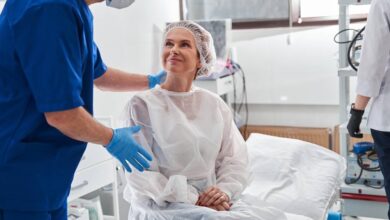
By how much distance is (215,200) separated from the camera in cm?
170

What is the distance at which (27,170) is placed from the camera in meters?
1.19

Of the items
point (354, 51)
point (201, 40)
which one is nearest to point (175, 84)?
point (201, 40)

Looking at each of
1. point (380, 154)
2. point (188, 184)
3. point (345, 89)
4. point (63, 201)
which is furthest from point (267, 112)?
point (63, 201)

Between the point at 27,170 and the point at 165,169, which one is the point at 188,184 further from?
the point at 27,170

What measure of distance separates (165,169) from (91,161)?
46 cm

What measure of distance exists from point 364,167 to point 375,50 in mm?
945

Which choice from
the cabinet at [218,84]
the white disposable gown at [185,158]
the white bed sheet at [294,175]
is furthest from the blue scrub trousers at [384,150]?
the cabinet at [218,84]

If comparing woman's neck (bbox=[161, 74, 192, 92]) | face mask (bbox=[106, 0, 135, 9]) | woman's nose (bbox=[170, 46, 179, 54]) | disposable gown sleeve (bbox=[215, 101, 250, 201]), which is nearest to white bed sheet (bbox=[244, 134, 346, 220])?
disposable gown sleeve (bbox=[215, 101, 250, 201])

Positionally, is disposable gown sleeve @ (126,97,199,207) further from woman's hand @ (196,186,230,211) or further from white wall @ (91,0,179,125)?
white wall @ (91,0,179,125)

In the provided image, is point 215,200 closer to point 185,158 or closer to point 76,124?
point 185,158

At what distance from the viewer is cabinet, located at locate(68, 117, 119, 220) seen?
1.99m

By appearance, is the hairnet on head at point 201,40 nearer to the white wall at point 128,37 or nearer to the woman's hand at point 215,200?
the woman's hand at point 215,200

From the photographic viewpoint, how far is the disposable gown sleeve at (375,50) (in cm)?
181

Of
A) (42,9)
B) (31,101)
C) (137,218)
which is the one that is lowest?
(137,218)
